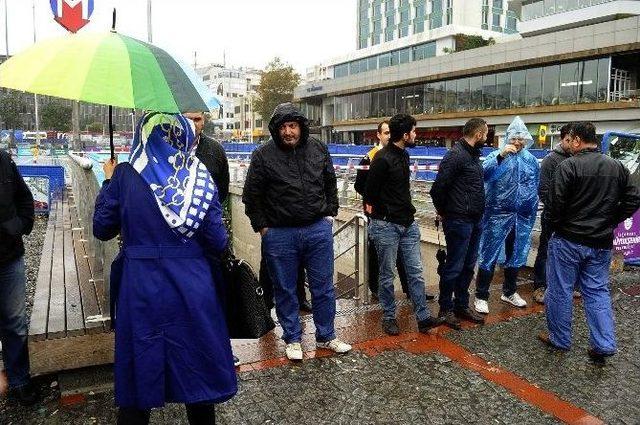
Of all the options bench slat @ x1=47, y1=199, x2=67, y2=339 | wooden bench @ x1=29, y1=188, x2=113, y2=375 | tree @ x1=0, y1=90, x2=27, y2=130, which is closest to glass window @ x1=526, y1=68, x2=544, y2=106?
bench slat @ x1=47, y1=199, x2=67, y2=339

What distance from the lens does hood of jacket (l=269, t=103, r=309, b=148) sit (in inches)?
159

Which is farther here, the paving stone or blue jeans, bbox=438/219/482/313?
blue jeans, bbox=438/219/482/313

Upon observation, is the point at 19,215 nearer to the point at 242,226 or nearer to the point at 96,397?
the point at 96,397

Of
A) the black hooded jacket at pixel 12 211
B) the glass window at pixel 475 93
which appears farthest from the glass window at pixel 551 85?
the black hooded jacket at pixel 12 211

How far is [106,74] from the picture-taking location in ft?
7.34

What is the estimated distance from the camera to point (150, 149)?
2.38m

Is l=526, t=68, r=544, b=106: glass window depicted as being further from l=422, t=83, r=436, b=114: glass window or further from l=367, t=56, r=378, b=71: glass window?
l=367, t=56, r=378, b=71: glass window

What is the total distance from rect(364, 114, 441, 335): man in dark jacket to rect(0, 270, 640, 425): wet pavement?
438 mm

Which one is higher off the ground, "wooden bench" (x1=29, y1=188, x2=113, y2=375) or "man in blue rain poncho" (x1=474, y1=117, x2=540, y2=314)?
"man in blue rain poncho" (x1=474, y1=117, x2=540, y2=314)

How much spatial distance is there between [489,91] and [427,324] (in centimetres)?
4080

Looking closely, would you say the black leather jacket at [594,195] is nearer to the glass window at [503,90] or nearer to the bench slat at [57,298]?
the bench slat at [57,298]

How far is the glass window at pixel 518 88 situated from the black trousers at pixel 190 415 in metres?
40.0

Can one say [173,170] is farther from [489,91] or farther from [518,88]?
Answer: [489,91]

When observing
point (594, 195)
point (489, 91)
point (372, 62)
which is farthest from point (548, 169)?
point (372, 62)
